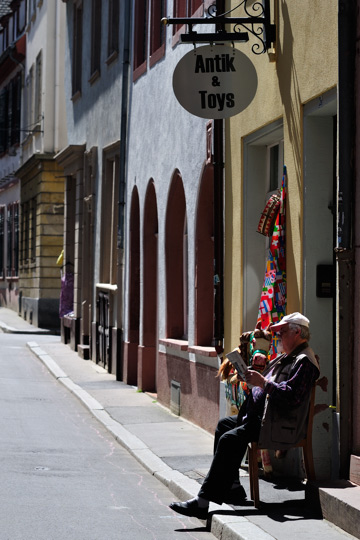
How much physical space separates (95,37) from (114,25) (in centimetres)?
268

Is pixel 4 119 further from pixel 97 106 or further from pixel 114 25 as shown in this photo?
pixel 114 25

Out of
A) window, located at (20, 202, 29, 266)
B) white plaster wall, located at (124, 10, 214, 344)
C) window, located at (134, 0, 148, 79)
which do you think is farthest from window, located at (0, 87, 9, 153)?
white plaster wall, located at (124, 10, 214, 344)

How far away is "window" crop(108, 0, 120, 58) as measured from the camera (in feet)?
70.1

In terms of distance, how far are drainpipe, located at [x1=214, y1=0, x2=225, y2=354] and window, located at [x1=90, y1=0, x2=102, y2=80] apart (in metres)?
11.2

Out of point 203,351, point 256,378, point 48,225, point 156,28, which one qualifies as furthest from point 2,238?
point 256,378

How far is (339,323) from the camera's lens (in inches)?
336

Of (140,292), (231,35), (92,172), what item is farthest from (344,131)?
(92,172)

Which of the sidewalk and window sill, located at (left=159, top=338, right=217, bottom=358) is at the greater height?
window sill, located at (left=159, top=338, right=217, bottom=358)

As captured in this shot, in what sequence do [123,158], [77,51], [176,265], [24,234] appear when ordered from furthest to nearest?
[24,234]
[77,51]
[123,158]
[176,265]

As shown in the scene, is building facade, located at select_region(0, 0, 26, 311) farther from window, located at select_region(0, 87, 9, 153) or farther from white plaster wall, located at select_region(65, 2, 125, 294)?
white plaster wall, located at select_region(65, 2, 125, 294)

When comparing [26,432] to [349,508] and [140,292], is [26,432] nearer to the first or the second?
[140,292]

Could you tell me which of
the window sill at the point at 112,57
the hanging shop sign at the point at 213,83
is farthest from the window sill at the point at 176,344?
the window sill at the point at 112,57

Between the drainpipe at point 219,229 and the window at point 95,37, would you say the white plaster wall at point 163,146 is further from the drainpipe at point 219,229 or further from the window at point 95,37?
the window at point 95,37

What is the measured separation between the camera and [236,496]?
8.90 m
